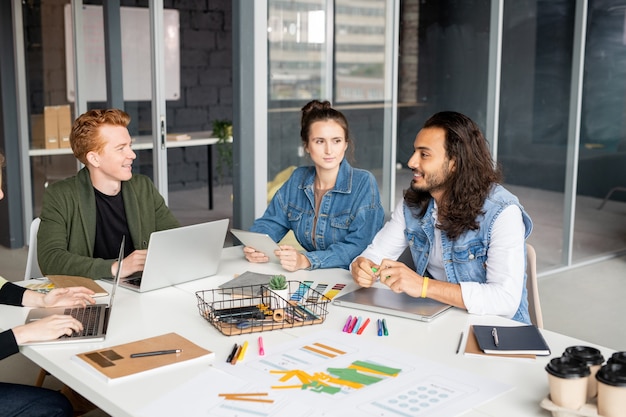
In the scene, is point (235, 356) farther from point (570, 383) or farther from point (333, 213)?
point (333, 213)

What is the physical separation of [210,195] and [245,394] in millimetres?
6284

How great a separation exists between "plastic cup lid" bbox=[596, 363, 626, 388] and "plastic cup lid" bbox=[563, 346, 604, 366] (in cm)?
7

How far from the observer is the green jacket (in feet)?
9.02

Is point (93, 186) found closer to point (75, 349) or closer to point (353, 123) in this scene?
point (75, 349)

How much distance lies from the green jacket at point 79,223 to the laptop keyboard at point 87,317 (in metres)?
0.36

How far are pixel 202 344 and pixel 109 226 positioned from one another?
1.13 m

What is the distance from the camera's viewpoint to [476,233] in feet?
8.14

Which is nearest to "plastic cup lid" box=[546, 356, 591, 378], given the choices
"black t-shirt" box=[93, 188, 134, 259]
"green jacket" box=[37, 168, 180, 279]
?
"green jacket" box=[37, 168, 180, 279]

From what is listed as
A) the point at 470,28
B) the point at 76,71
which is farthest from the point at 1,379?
the point at 470,28

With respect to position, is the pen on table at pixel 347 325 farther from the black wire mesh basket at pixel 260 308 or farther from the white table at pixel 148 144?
the white table at pixel 148 144

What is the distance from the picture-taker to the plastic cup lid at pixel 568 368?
1541mm

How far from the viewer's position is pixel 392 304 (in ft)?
7.78

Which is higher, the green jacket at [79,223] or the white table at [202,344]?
the green jacket at [79,223]

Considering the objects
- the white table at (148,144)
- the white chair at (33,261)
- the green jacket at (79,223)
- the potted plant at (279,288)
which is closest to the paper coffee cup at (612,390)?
the potted plant at (279,288)
